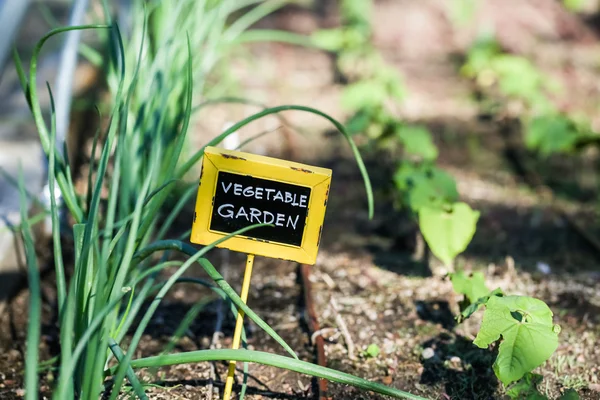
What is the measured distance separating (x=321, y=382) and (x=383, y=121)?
156cm

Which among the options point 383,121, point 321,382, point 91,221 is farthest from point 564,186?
point 91,221

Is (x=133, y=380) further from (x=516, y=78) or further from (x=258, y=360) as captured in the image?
(x=516, y=78)

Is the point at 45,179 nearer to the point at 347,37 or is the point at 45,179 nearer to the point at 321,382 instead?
the point at 321,382

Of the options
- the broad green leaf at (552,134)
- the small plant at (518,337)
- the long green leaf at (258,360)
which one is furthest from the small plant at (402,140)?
the long green leaf at (258,360)

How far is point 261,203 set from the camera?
1538mm

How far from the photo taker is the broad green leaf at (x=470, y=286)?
Answer: 1.83 meters

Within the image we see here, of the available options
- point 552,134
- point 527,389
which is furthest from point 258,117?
point 552,134

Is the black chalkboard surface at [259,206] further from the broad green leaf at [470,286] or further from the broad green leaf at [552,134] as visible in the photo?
the broad green leaf at [552,134]

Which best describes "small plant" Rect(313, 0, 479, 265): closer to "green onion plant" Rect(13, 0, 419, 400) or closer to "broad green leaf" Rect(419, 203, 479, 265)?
"broad green leaf" Rect(419, 203, 479, 265)

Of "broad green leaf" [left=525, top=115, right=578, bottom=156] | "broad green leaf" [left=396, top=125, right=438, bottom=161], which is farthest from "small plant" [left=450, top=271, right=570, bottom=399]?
"broad green leaf" [left=525, top=115, right=578, bottom=156]

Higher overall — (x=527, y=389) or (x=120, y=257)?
(x=120, y=257)

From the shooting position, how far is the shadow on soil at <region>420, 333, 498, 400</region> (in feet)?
5.88

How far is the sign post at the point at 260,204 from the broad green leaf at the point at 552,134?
1.88 m

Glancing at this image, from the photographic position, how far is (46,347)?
1.98m
